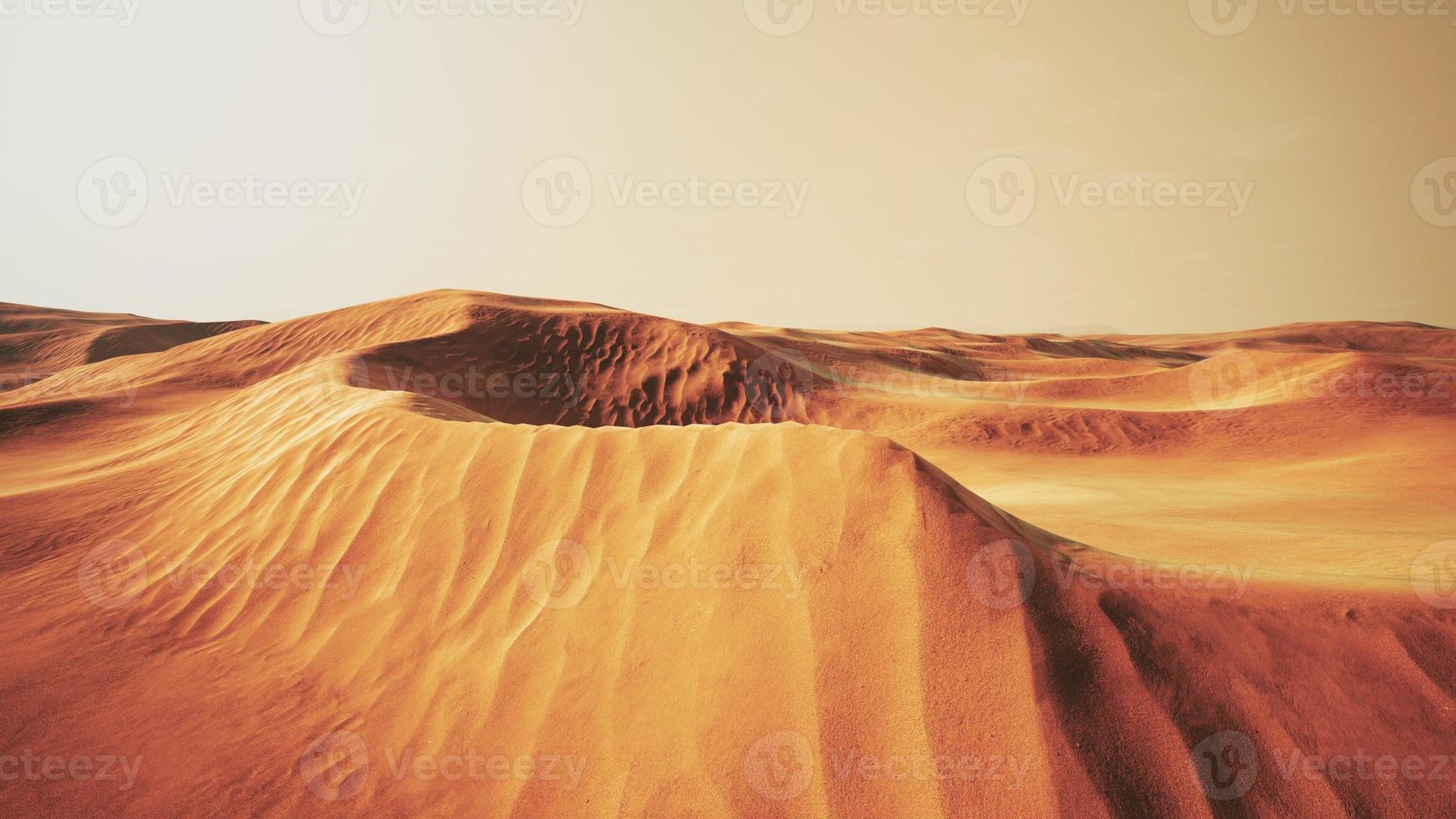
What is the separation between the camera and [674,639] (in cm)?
311

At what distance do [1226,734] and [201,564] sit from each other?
5912mm

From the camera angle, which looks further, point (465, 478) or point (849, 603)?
point (465, 478)

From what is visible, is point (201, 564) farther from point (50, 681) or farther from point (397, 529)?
point (397, 529)

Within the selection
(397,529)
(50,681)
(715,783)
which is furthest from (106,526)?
(715,783)

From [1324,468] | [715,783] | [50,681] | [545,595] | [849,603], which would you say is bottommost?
[50,681]

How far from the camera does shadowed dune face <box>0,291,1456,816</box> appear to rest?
2.55m

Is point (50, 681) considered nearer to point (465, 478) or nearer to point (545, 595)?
point (465, 478)

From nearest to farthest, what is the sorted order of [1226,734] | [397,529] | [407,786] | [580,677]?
[1226,734] < [407,786] < [580,677] < [397,529]

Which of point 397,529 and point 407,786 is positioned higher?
point 397,529

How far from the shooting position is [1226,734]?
2.58 m

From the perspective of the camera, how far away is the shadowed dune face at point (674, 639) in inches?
101

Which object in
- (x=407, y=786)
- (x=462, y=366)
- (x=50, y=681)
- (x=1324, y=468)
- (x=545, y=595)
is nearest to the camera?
(x=407, y=786)

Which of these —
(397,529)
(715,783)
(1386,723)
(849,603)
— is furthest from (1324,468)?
(397,529)

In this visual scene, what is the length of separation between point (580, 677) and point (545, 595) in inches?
23.0
